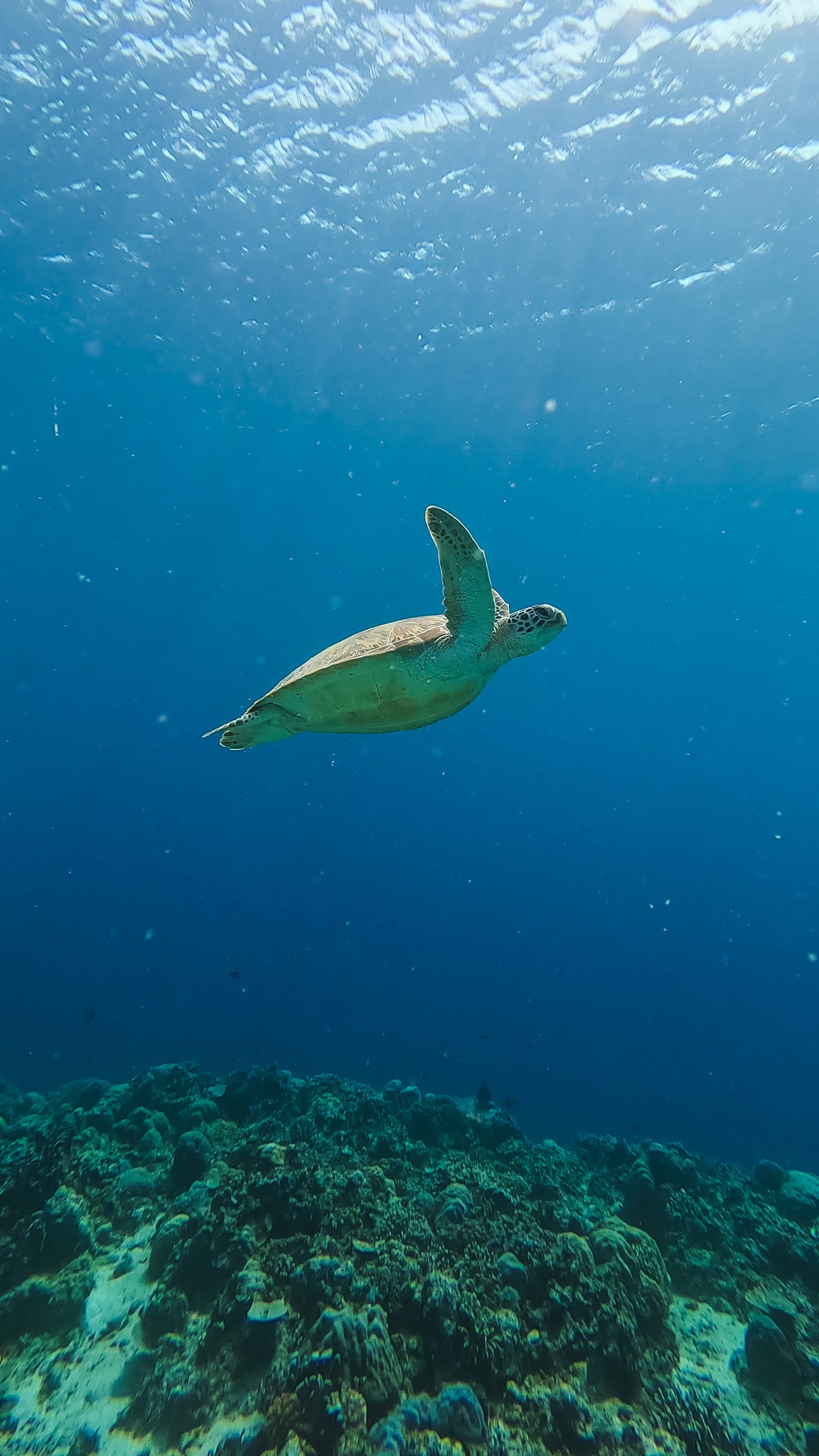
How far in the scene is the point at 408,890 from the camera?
6081 centimetres

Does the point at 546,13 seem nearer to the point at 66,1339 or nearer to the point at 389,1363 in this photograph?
the point at 389,1363

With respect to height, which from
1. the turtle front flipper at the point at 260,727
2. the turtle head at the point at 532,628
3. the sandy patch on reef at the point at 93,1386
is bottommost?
the sandy patch on reef at the point at 93,1386

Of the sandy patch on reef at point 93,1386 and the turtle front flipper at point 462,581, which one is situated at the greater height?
the turtle front flipper at point 462,581

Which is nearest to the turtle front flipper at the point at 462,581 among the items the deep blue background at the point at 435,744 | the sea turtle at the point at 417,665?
the sea turtle at the point at 417,665

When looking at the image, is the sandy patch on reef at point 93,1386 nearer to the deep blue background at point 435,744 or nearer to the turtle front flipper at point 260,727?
the turtle front flipper at point 260,727

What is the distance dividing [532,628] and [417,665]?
4.31ft

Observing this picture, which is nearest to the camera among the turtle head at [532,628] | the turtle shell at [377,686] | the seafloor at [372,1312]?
the seafloor at [372,1312]

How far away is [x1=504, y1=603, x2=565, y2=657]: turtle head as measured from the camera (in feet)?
18.4

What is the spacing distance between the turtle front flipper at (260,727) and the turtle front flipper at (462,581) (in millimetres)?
2378

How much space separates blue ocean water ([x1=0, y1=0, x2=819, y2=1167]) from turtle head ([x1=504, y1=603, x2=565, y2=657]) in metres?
14.5

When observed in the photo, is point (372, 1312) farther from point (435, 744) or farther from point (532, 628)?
point (435, 744)

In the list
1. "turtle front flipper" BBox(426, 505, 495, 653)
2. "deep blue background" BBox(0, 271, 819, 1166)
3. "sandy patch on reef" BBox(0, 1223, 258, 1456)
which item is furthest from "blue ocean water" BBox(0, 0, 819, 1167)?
"sandy patch on reef" BBox(0, 1223, 258, 1456)

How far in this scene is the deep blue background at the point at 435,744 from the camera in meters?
23.7

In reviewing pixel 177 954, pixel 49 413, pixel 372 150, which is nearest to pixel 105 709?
pixel 177 954
